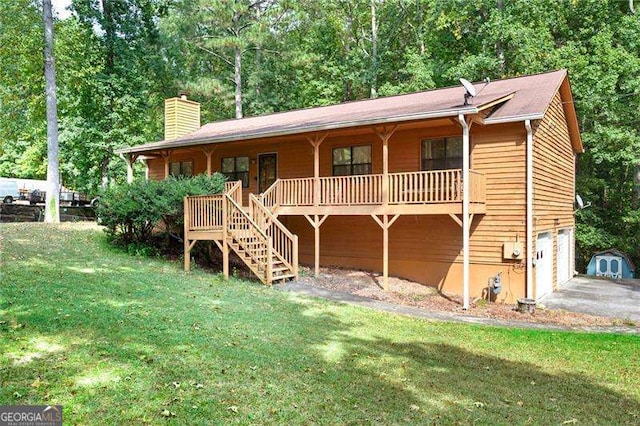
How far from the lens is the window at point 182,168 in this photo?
1894 cm

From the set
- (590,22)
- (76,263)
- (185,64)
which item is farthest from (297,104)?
(76,263)

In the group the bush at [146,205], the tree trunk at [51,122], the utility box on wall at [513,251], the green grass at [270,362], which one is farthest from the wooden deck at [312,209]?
the tree trunk at [51,122]

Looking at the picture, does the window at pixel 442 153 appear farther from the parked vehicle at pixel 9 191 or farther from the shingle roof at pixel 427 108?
the parked vehicle at pixel 9 191

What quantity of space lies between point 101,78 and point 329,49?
14680mm

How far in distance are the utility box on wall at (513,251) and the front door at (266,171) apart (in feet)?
27.4

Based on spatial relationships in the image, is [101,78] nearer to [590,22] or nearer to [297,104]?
[297,104]

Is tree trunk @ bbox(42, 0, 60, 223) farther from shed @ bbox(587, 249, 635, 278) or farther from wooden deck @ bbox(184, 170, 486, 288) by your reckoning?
shed @ bbox(587, 249, 635, 278)

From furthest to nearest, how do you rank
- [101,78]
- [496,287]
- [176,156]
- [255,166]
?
[101,78] → [176,156] → [255,166] → [496,287]

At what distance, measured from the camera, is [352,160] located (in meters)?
14.8

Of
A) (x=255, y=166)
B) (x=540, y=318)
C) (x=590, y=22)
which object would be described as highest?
(x=590, y=22)

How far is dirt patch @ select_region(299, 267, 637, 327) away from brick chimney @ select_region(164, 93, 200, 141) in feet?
32.4

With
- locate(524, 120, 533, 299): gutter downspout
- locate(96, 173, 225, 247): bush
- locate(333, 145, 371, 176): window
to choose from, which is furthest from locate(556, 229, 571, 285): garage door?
locate(96, 173, 225, 247): bush

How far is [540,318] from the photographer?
9.96m

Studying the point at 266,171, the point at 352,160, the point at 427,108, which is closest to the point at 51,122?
the point at 266,171
